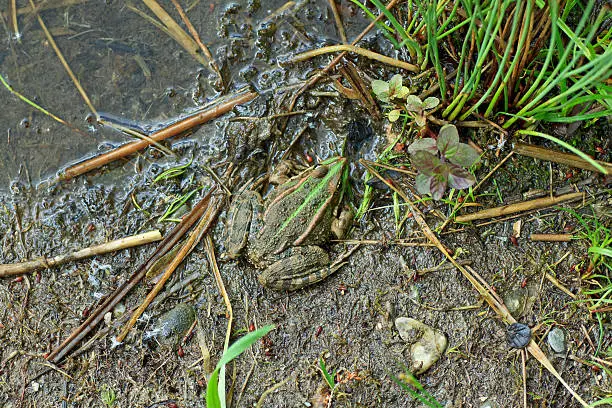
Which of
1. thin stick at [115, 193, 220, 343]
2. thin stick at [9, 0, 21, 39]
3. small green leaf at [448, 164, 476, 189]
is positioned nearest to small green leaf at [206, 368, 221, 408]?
thin stick at [115, 193, 220, 343]

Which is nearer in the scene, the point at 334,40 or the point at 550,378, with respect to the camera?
the point at 550,378

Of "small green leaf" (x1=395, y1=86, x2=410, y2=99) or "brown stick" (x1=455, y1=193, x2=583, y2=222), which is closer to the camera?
"small green leaf" (x1=395, y1=86, x2=410, y2=99)

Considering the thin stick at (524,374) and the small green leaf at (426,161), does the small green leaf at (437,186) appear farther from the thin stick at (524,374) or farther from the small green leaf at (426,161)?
the thin stick at (524,374)

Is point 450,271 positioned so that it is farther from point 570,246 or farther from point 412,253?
point 570,246

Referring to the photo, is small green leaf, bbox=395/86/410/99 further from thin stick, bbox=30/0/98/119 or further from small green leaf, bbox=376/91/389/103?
thin stick, bbox=30/0/98/119

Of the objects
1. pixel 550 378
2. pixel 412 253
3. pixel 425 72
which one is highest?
pixel 425 72

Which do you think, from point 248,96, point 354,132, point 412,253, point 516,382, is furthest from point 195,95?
point 516,382

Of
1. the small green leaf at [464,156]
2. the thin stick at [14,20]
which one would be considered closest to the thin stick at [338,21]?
the small green leaf at [464,156]
